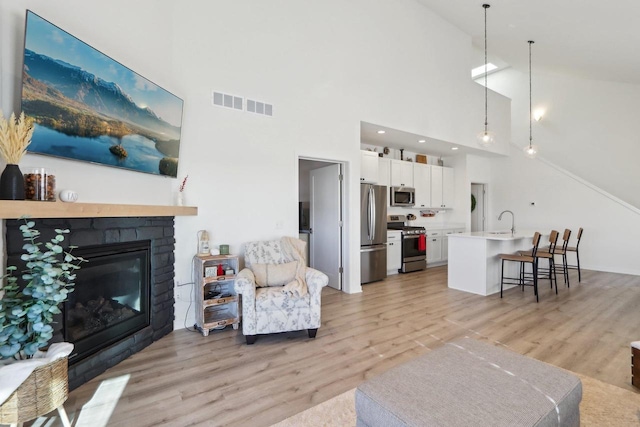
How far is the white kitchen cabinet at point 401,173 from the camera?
652cm

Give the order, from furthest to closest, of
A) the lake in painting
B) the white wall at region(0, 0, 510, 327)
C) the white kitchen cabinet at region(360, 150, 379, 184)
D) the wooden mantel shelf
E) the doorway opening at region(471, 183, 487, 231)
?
the doorway opening at region(471, 183, 487, 231), the white kitchen cabinet at region(360, 150, 379, 184), the white wall at region(0, 0, 510, 327), the lake in painting, the wooden mantel shelf

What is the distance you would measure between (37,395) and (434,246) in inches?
268

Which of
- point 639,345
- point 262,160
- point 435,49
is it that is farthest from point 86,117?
point 435,49

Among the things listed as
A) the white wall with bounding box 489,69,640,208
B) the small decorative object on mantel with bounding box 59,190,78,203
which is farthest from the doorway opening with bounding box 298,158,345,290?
the white wall with bounding box 489,69,640,208

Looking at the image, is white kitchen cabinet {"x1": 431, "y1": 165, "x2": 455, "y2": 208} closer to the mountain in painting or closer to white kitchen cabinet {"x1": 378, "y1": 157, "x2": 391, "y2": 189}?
white kitchen cabinet {"x1": 378, "y1": 157, "x2": 391, "y2": 189}

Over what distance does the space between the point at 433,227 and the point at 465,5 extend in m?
4.36

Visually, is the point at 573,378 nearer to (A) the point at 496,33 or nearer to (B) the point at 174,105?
(B) the point at 174,105

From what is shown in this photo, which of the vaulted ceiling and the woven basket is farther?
the vaulted ceiling

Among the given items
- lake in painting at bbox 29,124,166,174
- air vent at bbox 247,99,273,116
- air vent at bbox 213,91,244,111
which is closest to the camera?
lake in painting at bbox 29,124,166,174

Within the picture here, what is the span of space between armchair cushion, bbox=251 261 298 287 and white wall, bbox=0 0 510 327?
1.65 feet

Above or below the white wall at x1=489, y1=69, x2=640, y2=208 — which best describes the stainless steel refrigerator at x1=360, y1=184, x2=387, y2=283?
below

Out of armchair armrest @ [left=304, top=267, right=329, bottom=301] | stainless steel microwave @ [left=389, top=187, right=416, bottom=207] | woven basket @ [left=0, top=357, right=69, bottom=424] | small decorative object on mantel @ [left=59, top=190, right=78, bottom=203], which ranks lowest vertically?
woven basket @ [left=0, top=357, right=69, bottom=424]

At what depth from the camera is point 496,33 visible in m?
6.06

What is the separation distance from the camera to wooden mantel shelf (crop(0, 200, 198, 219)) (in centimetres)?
172
